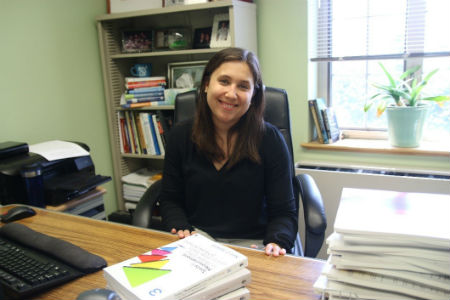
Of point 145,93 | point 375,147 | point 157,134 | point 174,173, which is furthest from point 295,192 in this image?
point 145,93

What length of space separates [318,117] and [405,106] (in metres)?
0.48

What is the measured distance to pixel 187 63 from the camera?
8.51 ft

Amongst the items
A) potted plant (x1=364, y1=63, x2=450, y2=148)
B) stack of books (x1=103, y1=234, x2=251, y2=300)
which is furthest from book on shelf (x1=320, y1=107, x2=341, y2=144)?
stack of books (x1=103, y1=234, x2=251, y2=300)

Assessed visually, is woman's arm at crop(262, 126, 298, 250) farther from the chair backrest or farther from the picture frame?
the picture frame

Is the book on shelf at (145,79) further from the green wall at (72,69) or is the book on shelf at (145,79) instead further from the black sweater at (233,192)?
the black sweater at (233,192)

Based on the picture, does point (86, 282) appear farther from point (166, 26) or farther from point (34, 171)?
point (166, 26)

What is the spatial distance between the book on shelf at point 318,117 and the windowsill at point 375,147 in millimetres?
48

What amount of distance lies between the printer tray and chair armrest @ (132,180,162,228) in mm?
445

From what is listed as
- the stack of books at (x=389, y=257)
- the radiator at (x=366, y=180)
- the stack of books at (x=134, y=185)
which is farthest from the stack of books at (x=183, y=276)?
the stack of books at (x=134, y=185)

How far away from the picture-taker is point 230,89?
4.43 ft

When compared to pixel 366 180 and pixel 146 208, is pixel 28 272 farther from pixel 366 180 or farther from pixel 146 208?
pixel 366 180

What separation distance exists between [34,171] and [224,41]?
1.25m

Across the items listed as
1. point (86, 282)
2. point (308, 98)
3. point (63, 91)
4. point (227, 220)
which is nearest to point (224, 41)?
point (308, 98)

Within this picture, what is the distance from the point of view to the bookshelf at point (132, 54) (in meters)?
2.36
